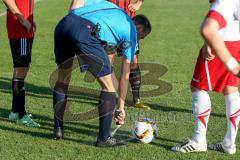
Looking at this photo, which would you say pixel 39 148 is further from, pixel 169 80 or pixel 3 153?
pixel 169 80

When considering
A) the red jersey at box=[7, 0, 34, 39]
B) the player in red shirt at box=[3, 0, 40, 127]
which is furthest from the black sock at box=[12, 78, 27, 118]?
the red jersey at box=[7, 0, 34, 39]

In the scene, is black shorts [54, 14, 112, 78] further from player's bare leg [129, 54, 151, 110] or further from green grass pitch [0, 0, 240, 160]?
player's bare leg [129, 54, 151, 110]

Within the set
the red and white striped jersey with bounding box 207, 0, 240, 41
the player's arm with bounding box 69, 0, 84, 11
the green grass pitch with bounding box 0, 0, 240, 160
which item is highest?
the red and white striped jersey with bounding box 207, 0, 240, 41

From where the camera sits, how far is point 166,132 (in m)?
6.31

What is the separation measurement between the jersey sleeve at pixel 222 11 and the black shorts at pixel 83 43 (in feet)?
5.51

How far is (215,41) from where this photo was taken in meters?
3.68

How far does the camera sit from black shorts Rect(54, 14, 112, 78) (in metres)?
5.38

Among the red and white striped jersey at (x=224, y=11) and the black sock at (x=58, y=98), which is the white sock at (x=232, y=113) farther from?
the black sock at (x=58, y=98)

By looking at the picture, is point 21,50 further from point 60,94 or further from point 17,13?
point 60,94

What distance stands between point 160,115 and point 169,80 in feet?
7.68

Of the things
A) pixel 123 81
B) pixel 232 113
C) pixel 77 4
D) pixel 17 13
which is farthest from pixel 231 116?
pixel 17 13

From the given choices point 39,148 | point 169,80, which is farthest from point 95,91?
point 39,148

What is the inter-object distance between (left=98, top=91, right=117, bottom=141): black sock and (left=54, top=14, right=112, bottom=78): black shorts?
290 mm

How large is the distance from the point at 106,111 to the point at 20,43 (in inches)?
65.4
